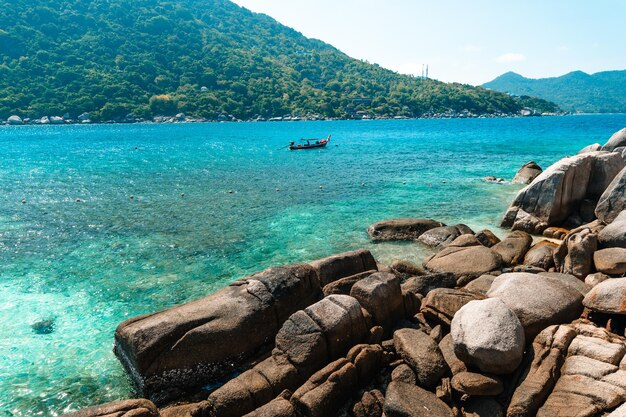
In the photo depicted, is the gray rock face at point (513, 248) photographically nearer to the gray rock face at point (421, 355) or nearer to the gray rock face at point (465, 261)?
the gray rock face at point (465, 261)

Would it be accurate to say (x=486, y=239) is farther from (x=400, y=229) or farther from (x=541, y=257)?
(x=400, y=229)

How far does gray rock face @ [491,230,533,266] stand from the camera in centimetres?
1836

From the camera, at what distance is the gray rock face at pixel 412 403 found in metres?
8.80

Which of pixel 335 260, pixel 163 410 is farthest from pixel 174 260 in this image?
pixel 163 410

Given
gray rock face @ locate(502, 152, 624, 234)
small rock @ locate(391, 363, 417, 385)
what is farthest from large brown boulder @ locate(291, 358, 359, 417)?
gray rock face @ locate(502, 152, 624, 234)

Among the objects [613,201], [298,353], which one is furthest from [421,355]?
[613,201]

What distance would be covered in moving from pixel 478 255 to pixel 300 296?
8.84 meters

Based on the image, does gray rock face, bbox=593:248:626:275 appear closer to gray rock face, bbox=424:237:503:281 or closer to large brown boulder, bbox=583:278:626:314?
large brown boulder, bbox=583:278:626:314

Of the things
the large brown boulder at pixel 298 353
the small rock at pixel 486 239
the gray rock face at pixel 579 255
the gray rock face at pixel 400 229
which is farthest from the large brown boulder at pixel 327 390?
the gray rock face at pixel 400 229

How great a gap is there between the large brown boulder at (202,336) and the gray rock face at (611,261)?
10556mm

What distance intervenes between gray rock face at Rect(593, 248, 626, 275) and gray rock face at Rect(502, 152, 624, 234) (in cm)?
852

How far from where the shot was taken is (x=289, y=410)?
9023 millimetres

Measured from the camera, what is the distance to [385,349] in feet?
37.1

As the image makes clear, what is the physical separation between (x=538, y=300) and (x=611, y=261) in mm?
4896
